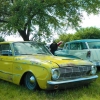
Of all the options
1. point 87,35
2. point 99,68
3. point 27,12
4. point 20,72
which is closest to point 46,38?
point 27,12

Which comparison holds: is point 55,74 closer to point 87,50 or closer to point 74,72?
point 74,72

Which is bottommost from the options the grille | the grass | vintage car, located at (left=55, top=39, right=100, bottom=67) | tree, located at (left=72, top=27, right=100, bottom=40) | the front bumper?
the grass

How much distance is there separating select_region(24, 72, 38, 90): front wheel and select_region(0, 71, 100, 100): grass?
13cm

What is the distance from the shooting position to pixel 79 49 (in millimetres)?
10148

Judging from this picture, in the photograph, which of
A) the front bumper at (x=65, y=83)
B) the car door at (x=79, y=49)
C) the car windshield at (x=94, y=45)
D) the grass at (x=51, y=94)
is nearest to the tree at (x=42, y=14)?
the car door at (x=79, y=49)

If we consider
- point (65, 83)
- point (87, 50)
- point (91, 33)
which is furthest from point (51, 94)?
point (91, 33)

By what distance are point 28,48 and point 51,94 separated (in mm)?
1972

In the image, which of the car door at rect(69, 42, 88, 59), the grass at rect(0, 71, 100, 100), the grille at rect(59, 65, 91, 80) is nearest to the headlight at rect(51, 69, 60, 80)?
the grille at rect(59, 65, 91, 80)

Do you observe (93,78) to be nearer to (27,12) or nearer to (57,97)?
(57,97)

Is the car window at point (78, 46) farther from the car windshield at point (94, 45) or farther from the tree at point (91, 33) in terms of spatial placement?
the tree at point (91, 33)

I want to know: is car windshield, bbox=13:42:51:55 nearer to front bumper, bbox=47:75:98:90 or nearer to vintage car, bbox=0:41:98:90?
vintage car, bbox=0:41:98:90

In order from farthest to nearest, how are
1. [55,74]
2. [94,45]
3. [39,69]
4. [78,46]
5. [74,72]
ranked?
[78,46] → [94,45] → [74,72] → [39,69] → [55,74]

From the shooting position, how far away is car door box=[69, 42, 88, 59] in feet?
31.5

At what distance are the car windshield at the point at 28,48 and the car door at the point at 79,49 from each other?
287 centimetres
